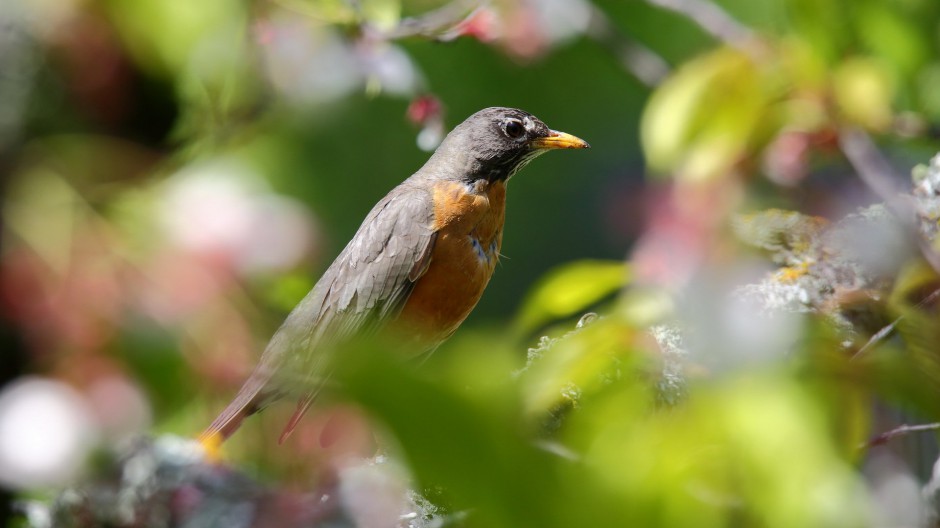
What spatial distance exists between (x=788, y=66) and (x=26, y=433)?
1.80m

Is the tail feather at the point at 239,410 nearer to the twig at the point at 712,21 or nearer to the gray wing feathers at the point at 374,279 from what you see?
the gray wing feathers at the point at 374,279

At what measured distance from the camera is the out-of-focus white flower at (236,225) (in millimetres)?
2055

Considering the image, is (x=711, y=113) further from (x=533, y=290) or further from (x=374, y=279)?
(x=374, y=279)

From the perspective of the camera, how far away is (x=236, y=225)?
2.09 metres

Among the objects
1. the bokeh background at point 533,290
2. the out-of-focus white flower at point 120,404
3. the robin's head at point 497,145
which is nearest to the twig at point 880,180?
the bokeh background at point 533,290

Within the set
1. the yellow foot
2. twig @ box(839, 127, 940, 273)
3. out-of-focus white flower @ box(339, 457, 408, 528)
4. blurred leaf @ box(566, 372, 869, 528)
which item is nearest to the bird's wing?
the yellow foot

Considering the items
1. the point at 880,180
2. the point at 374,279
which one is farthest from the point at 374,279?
the point at 880,180

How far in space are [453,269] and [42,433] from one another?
3.62 ft

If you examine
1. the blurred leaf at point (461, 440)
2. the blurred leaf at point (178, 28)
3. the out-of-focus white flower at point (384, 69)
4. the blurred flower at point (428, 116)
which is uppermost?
the blurred leaf at point (178, 28)

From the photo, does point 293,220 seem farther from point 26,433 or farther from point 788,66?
point 788,66

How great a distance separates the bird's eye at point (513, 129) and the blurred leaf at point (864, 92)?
2.63 feet

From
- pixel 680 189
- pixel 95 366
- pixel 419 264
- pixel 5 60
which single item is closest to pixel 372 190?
pixel 5 60

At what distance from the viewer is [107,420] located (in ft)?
6.24

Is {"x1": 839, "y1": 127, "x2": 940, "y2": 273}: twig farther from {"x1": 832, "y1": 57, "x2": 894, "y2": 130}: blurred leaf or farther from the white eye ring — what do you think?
the white eye ring
